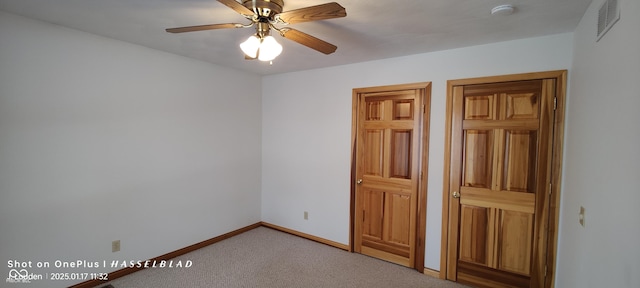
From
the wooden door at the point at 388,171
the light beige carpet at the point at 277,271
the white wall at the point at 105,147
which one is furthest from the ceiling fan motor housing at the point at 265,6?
the light beige carpet at the point at 277,271

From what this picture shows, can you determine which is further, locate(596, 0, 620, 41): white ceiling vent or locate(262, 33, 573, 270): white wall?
locate(262, 33, 573, 270): white wall

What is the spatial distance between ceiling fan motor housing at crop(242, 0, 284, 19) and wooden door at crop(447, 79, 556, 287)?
6.54 feet

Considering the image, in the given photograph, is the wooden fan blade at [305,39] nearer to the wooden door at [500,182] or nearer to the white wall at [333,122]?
the white wall at [333,122]

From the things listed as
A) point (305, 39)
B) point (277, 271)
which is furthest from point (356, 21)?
point (277, 271)

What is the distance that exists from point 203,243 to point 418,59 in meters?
3.44

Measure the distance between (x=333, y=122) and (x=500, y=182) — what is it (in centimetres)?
194

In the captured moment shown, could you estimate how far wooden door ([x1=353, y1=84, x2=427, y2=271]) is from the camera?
9.93ft

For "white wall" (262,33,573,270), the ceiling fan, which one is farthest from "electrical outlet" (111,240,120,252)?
the ceiling fan

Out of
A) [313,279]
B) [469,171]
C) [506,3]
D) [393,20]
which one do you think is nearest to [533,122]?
[469,171]

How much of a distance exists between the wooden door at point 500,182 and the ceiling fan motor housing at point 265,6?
6.54 feet

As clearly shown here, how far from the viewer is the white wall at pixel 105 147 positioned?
217 cm

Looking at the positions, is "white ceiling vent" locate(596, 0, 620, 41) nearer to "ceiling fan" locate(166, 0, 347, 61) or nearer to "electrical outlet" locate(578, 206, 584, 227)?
"electrical outlet" locate(578, 206, 584, 227)

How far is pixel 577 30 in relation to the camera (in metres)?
2.10

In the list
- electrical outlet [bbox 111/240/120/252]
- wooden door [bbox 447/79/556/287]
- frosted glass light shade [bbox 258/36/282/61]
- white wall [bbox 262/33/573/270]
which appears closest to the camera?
frosted glass light shade [bbox 258/36/282/61]
